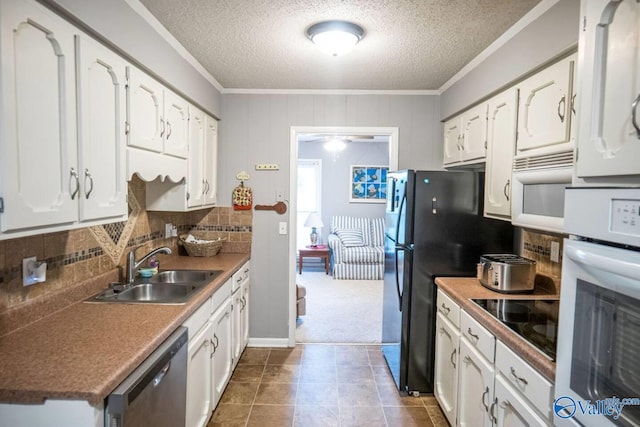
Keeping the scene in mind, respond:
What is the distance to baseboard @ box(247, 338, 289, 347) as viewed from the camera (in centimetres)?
344

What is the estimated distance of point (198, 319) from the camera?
195 centimetres

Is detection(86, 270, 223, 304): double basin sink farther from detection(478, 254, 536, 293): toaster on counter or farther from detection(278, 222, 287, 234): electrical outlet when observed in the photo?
detection(478, 254, 536, 293): toaster on counter

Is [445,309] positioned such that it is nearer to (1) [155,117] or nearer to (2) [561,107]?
(2) [561,107]

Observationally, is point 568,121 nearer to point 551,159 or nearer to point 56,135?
point 551,159

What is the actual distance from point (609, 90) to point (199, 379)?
2.21m

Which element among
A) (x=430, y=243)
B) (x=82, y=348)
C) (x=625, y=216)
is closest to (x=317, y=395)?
(x=430, y=243)

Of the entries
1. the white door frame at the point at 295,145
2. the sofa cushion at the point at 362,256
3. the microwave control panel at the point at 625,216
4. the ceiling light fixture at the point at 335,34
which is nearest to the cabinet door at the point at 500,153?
the ceiling light fixture at the point at 335,34

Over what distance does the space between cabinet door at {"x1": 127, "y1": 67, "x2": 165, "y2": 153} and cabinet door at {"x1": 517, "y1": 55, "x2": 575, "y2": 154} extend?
81.4 inches

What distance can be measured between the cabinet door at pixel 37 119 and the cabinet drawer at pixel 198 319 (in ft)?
2.49

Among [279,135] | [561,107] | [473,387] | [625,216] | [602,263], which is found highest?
[279,135]

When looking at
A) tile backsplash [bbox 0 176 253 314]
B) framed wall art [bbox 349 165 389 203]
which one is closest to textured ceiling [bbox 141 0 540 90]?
tile backsplash [bbox 0 176 253 314]

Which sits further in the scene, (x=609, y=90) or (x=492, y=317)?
(x=492, y=317)

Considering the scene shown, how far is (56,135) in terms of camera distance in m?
1.29

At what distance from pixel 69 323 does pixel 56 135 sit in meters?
0.80
